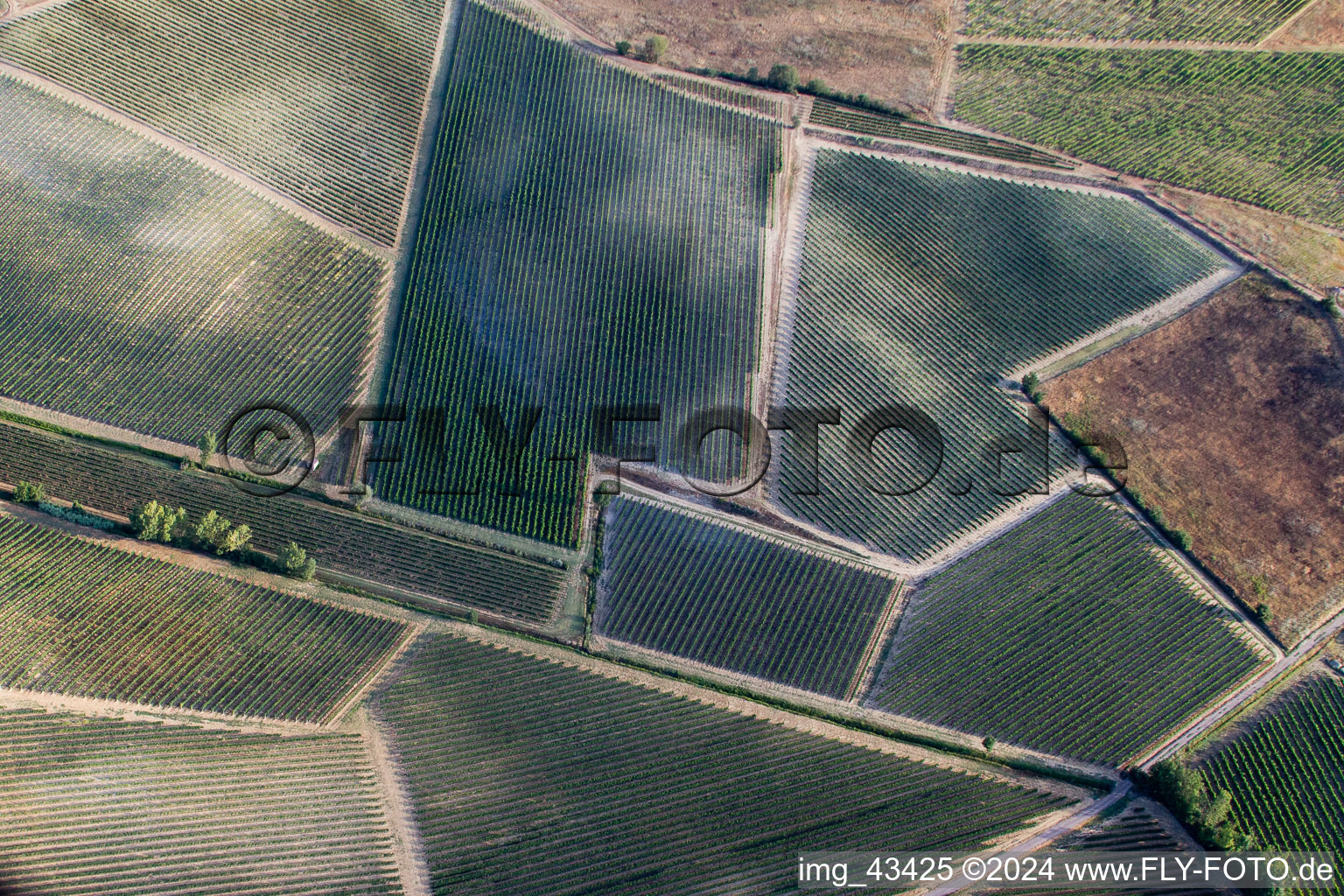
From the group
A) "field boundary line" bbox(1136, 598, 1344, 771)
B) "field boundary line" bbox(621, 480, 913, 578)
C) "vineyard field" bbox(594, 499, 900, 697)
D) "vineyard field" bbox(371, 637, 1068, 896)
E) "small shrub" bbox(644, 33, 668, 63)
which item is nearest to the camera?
"vineyard field" bbox(371, 637, 1068, 896)

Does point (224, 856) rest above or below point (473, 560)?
below

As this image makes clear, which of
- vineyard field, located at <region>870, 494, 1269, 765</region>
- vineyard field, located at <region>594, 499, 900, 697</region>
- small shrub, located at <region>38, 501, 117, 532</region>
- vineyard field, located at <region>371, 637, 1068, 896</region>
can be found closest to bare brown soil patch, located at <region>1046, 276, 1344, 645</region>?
vineyard field, located at <region>870, 494, 1269, 765</region>

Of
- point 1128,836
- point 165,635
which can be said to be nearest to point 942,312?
point 1128,836

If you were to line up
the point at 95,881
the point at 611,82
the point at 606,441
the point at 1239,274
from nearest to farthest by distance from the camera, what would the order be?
the point at 95,881 → the point at 606,441 → the point at 1239,274 → the point at 611,82

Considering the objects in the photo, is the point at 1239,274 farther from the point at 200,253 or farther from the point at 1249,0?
the point at 200,253

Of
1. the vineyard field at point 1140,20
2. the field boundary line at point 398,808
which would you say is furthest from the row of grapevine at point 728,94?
the field boundary line at point 398,808

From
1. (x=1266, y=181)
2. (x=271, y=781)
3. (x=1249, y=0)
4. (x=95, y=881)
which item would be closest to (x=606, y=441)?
(x=271, y=781)

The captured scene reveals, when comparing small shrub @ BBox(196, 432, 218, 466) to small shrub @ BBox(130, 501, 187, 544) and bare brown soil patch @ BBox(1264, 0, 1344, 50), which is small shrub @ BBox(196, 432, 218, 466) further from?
bare brown soil patch @ BBox(1264, 0, 1344, 50)
